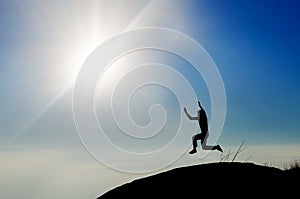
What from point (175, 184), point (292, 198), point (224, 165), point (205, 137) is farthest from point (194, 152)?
point (292, 198)

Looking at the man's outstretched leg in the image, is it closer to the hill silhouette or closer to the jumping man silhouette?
the jumping man silhouette

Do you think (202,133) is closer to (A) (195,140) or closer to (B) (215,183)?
(A) (195,140)

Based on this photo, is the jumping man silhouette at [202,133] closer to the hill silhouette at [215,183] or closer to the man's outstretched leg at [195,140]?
the man's outstretched leg at [195,140]

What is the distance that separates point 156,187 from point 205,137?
490 cm

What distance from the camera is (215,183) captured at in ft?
57.1

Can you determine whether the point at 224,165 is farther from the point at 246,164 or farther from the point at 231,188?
the point at 231,188

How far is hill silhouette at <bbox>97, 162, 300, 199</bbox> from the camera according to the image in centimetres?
1683

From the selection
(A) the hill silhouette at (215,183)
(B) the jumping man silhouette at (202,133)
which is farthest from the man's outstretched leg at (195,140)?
(A) the hill silhouette at (215,183)

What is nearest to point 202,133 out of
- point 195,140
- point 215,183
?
point 195,140

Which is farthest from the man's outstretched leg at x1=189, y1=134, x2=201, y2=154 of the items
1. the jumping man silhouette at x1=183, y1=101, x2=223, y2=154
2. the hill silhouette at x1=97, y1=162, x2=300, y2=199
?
the hill silhouette at x1=97, y1=162, x2=300, y2=199

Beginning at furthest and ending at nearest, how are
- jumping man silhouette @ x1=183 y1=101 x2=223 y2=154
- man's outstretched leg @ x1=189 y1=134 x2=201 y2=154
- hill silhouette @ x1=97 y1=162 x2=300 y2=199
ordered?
man's outstretched leg @ x1=189 y1=134 x2=201 y2=154, jumping man silhouette @ x1=183 y1=101 x2=223 y2=154, hill silhouette @ x1=97 y1=162 x2=300 y2=199

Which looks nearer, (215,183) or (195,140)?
(215,183)

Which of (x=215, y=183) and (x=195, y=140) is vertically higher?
(x=195, y=140)

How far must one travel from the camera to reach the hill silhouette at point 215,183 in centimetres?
1683
